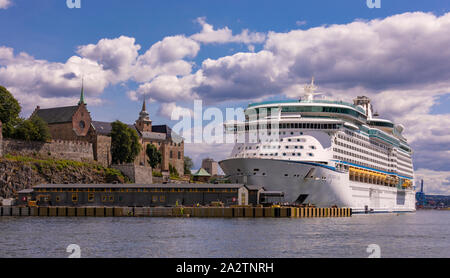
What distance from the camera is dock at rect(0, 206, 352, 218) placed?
6988 centimetres

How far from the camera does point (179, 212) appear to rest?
73188 millimetres

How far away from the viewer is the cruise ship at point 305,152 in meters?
70.4

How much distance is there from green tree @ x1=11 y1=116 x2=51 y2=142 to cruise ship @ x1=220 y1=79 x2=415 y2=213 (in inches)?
1493

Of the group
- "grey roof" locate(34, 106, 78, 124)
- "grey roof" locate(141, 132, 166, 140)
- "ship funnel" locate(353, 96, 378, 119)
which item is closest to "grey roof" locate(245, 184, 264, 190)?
"ship funnel" locate(353, 96, 378, 119)

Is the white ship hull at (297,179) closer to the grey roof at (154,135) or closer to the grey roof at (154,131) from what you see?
the grey roof at (154,131)

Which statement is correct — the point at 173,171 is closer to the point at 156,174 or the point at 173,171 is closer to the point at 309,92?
the point at 156,174

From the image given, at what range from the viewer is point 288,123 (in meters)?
73.1

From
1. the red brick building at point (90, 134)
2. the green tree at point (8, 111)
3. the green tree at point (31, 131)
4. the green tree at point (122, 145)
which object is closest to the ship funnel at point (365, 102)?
the green tree at point (122, 145)

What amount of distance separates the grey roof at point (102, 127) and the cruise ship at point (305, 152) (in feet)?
183

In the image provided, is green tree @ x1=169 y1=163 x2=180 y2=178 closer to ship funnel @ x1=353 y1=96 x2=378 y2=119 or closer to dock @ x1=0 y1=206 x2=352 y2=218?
ship funnel @ x1=353 y1=96 x2=378 y2=119

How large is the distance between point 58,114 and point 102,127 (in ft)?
40.3
